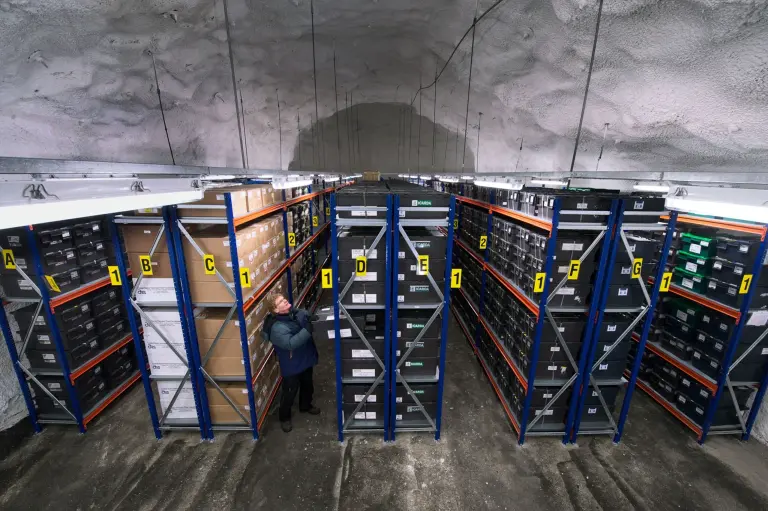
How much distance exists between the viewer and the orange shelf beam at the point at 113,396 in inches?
169

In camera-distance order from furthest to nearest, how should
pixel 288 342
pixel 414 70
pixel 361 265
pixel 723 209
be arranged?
1. pixel 414 70
2. pixel 288 342
3. pixel 361 265
4. pixel 723 209

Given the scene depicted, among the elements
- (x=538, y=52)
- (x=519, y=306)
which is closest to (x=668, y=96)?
(x=538, y=52)

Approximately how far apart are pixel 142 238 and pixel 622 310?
226 inches

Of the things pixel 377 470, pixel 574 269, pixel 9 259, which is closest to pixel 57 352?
pixel 9 259

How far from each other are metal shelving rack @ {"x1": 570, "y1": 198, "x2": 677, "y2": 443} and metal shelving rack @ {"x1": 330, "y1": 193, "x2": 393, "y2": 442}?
2.49 meters

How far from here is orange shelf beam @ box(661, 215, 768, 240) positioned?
12.0ft

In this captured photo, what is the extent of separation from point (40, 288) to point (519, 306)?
241 inches

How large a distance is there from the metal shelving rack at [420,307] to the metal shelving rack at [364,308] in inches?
2.4

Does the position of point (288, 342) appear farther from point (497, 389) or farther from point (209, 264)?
point (497, 389)

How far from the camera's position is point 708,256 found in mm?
4172

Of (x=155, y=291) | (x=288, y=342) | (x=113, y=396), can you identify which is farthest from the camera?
(x=113, y=396)

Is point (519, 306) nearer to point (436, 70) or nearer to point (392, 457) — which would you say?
point (392, 457)

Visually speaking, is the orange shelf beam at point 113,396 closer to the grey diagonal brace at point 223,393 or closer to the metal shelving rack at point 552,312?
the grey diagonal brace at point 223,393

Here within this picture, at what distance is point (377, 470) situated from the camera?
369cm
